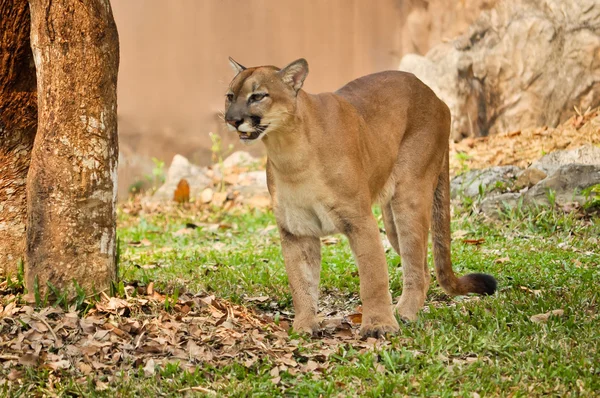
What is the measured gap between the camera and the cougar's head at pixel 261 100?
4441 millimetres

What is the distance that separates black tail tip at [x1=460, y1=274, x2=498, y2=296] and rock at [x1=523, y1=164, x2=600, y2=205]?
2.90m

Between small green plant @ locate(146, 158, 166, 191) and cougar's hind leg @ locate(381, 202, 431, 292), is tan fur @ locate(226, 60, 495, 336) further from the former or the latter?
small green plant @ locate(146, 158, 166, 191)

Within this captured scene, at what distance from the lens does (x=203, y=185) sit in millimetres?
11625

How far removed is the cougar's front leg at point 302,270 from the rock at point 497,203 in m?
3.69

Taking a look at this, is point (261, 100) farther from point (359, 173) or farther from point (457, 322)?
point (457, 322)

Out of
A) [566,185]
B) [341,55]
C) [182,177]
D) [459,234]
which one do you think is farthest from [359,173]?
[341,55]

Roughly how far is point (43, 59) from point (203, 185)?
730 centimetres

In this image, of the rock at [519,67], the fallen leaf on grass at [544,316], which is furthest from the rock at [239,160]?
the fallen leaf on grass at [544,316]

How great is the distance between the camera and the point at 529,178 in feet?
28.0

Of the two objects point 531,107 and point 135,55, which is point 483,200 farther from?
Answer: point 135,55

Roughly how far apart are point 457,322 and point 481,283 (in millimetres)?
801

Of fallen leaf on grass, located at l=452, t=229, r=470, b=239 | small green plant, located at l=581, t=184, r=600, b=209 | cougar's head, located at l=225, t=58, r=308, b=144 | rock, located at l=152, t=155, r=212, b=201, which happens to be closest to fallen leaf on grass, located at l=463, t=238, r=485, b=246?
fallen leaf on grass, located at l=452, t=229, r=470, b=239

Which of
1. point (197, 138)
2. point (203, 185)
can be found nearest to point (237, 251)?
point (203, 185)

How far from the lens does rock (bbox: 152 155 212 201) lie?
37.3ft
